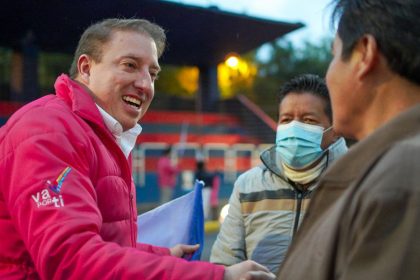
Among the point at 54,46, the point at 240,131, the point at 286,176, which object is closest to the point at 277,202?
the point at 286,176

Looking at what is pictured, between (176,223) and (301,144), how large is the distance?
82 centimetres

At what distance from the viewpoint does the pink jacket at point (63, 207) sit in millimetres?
1811

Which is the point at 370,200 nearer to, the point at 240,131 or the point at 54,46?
the point at 54,46

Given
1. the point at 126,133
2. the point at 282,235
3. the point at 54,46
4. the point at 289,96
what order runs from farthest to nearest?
the point at 54,46
the point at 289,96
the point at 282,235
the point at 126,133

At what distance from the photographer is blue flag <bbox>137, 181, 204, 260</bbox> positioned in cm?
322

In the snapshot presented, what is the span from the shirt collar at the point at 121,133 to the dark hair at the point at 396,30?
3.80 ft

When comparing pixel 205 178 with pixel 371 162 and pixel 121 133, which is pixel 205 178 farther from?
pixel 371 162

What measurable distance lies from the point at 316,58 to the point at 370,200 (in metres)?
53.6

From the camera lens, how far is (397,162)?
4.10 feet

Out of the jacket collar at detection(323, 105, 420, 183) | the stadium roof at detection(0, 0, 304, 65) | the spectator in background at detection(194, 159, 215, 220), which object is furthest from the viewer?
the spectator in background at detection(194, 159, 215, 220)

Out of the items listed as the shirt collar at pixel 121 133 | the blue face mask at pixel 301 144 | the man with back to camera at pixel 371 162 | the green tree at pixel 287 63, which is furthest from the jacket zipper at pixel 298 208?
the green tree at pixel 287 63

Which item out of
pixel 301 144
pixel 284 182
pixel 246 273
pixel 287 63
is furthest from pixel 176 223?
pixel 287 63

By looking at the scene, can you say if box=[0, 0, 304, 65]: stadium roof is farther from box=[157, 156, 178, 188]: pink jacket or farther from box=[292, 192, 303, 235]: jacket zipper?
box=[157, 156, 178, 188]: pink jacket

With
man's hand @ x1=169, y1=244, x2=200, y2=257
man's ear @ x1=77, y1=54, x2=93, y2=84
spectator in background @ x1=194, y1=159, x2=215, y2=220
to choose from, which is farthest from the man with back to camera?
spectator in background @ x1=194, y1=159, x2=215, y2=220
